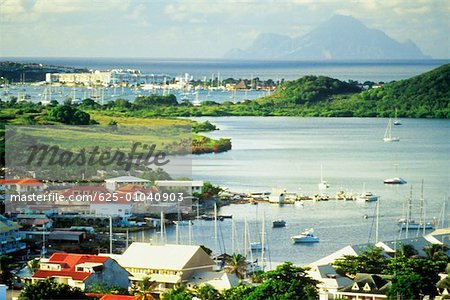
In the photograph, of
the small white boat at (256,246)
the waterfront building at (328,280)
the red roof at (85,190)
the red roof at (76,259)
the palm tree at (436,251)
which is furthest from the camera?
the red roof at (85,190)

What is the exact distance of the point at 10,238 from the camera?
8422 mm

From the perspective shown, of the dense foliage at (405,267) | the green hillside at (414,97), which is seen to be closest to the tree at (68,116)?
the green hillside at (414,97)

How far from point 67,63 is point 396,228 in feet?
23.4

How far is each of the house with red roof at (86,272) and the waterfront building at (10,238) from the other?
175 cm

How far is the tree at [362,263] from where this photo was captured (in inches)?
255

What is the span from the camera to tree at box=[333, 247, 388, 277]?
6.48 metres

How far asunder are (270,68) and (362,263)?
1065cm

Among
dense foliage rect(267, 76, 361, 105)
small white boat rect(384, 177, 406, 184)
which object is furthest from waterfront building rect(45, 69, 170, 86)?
small white boat rect(384, 177, 406, 184)

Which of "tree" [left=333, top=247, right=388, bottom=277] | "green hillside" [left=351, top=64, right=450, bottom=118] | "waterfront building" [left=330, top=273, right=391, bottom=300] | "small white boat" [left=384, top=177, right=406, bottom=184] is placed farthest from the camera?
"green hillside" [left=351, top=64, right=450, bottom=118]

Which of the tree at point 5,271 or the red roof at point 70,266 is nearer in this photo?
the red roof at point 70,266

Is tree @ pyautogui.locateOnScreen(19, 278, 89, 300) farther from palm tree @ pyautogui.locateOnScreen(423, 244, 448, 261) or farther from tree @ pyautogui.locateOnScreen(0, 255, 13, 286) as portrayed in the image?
palm tree @ pyautogui.locateOnScreen(423, 244, 448, 261)

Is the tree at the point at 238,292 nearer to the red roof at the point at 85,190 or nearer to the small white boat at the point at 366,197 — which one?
the red roof at the point at 85,190

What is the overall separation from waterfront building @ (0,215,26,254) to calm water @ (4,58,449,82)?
18.8 feet

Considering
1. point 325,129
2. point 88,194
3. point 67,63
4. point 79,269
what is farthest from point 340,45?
point 79,269
